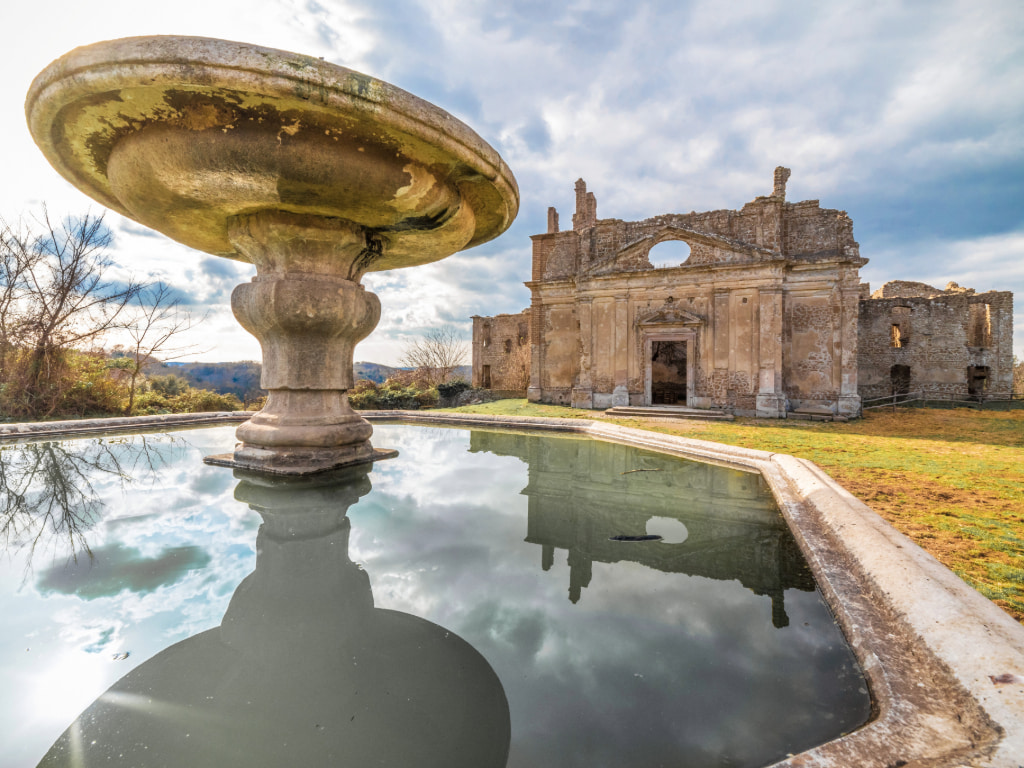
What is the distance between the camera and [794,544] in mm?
2559

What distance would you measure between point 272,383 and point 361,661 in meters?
3.69

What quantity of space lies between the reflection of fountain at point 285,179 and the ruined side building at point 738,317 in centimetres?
1042

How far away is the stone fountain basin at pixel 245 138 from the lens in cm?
248

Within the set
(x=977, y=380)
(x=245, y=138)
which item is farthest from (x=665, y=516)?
(x=977, y=380)

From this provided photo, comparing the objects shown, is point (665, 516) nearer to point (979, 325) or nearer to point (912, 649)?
point (912, 649)

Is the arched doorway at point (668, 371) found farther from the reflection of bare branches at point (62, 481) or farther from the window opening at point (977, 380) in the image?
the reflection of bare branches at point (62, 481)

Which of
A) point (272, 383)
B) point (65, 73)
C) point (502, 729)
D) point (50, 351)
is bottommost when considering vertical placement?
point (502, 729)

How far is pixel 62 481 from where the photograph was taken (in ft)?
12.1

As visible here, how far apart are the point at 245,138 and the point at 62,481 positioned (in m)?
3.46

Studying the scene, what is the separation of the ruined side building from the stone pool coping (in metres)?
11.6

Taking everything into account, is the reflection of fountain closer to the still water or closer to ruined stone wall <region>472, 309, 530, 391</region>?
the still water

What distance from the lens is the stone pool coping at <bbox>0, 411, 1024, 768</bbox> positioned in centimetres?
97

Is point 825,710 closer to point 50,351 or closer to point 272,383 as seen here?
point 272,383

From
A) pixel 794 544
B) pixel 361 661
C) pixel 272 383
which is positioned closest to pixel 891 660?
pixel 794 544
